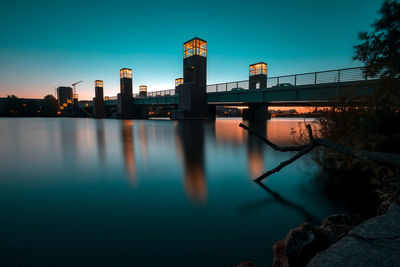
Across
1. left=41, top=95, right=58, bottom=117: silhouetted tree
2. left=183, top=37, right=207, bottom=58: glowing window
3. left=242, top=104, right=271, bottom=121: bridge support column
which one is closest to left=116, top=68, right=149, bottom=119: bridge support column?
left=183, top=37, right=207, bottom=58: glowing window

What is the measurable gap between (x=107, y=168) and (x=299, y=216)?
5358mm

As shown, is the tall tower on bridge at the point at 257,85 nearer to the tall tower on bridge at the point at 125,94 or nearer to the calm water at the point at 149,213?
the tall tower on bridge at the point at 125,94

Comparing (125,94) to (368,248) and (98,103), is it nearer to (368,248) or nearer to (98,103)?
(98,103)

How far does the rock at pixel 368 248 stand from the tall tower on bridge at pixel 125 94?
56.2 metres

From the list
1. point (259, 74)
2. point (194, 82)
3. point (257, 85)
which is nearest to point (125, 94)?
point (194, 82)

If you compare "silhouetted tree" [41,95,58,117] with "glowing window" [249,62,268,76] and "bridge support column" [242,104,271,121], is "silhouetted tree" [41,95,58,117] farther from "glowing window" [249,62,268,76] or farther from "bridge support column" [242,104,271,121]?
"glowing window" [249,62,268,76]

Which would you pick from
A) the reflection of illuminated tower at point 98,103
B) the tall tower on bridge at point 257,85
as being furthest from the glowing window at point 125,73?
the tall tower on bridge at point 257,85

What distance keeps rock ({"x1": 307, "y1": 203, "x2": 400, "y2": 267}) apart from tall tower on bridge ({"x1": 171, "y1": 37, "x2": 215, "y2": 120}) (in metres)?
32.2

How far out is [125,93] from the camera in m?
51.8

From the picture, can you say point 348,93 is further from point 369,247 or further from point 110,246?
point 110,246

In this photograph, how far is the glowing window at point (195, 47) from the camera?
32.3m

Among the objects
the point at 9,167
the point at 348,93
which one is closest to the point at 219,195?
the point at 348,93

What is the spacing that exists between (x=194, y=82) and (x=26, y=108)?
9862 centimetres

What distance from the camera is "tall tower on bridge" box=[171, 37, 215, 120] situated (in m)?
32.7
